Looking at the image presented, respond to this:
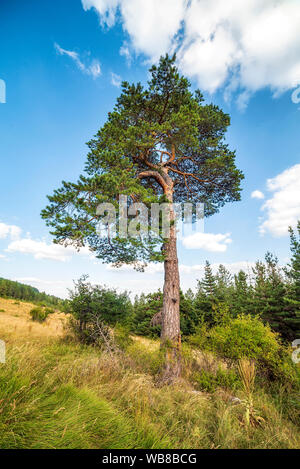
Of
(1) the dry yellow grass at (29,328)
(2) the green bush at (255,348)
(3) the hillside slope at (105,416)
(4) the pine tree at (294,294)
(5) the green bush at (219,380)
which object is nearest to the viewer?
(3) the hillside slope at (105,416)

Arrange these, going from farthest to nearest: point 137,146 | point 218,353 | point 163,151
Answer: point 163,151 < point 137,146 < point 218,353

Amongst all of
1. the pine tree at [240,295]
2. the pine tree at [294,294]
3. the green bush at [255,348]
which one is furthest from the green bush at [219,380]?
the pine tree at [240,295]

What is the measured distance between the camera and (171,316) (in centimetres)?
586

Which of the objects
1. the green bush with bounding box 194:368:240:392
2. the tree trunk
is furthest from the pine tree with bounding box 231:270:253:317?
the green bush with bounding box 194:368:240:392

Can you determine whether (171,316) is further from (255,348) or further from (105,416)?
(105,416)

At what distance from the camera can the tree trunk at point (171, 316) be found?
5039 mm

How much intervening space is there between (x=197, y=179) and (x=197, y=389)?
7.78 metres

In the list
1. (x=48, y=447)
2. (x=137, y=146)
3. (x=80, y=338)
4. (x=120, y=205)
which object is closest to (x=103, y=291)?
(x=80, y=338)

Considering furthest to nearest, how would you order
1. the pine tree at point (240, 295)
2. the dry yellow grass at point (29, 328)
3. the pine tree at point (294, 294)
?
the pine tree at point (240, 295) → the pine tree at point (294, 294) → the dry yellow grass at point (29, 328)

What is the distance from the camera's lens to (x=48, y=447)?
1643mm

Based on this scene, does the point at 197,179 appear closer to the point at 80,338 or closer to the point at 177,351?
the point at 177,351

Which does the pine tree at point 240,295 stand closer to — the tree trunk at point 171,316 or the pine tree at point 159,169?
the pine tree at point 159,169

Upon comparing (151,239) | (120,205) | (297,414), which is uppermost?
(120,205)

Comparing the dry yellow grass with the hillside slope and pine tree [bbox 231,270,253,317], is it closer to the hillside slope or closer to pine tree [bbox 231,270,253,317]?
the hillside slope
